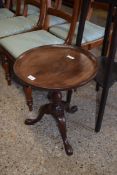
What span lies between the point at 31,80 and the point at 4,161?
1.89 ft

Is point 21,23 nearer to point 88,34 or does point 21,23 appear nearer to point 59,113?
point 88,34

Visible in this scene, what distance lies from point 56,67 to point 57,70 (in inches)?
1.3

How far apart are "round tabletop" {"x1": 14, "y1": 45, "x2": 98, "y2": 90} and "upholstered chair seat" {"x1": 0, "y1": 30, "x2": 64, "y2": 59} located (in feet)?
0.87

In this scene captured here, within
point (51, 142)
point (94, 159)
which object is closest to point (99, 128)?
point (94, 159)

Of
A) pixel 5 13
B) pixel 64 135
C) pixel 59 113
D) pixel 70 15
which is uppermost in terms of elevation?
pixel 70 15

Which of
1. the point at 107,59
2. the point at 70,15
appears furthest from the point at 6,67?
the point at 107,59

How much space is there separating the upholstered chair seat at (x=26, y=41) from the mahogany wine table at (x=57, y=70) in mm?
267

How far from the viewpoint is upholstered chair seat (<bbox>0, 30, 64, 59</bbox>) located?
1.68 metres

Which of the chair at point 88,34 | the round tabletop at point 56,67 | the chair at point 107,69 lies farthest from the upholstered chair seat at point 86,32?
the round tabletop at point 56,67

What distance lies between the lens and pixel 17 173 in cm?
132

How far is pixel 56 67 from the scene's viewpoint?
129 cm

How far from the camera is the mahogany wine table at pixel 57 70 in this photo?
1.16m

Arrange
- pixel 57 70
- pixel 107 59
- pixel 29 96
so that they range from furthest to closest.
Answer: pixel 29 96
pixel 107 59
pixel 57 70

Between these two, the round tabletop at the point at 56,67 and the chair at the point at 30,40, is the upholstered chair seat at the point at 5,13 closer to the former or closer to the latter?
the chair at the point at 30,40
